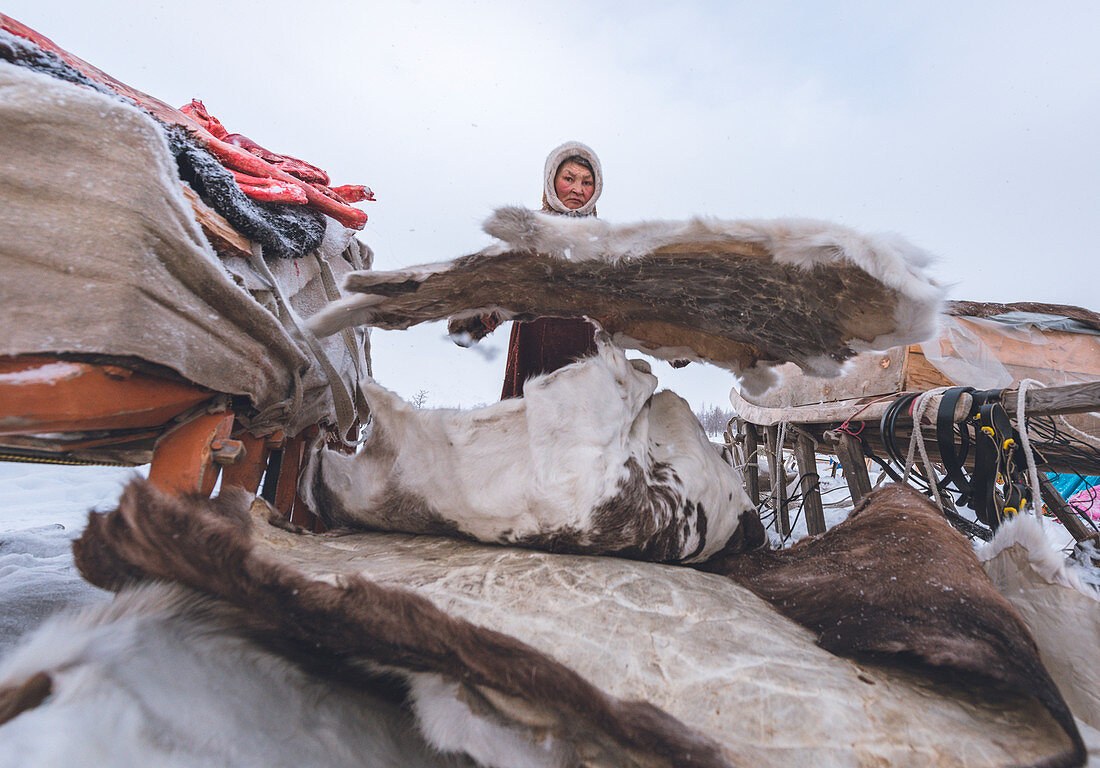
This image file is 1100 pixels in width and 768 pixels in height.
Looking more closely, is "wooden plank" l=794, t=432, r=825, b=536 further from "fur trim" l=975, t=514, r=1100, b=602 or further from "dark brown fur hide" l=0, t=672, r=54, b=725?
"dark brown fur hide" l=0, t=672, r=54, b=725

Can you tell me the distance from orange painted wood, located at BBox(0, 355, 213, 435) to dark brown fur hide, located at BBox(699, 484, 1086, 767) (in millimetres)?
997

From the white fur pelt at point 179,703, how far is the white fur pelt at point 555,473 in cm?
32

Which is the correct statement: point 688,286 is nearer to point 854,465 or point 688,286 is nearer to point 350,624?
point 350,624

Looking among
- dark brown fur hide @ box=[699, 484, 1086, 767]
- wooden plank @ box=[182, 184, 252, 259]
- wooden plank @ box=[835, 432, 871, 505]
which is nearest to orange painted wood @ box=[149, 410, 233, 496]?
wooden plank @ box=[182, 184, 252, 259]

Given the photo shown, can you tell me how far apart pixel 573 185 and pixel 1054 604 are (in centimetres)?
173

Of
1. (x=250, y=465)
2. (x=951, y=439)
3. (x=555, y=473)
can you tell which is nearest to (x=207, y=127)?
(x=250, y=465)

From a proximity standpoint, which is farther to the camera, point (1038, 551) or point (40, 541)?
point (40, 541)

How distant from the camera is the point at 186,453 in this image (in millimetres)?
884

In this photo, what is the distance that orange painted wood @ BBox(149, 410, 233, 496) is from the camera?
0.87m

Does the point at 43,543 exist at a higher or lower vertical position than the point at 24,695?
lower

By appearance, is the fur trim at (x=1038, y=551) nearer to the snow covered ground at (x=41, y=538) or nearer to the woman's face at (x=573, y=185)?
the snow covered ground at (x=41, y=538)

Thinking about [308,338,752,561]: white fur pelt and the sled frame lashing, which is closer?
the sled frame lashing

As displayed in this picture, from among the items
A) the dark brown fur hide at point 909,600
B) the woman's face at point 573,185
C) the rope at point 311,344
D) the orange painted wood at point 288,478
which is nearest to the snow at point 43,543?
the dark brown fur hide at point 909,600

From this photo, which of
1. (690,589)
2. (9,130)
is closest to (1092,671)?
(690,589)
